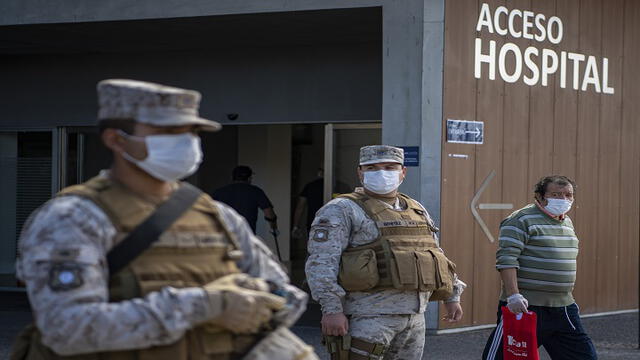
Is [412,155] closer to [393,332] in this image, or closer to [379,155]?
[379,155]

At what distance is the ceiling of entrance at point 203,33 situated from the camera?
12359 mm

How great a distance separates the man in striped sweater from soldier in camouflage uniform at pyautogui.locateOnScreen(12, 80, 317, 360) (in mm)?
3626

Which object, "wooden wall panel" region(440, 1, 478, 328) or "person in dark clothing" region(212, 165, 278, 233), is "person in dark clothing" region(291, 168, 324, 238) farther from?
"wooden wall panel" region(440, 1, 478, 328)

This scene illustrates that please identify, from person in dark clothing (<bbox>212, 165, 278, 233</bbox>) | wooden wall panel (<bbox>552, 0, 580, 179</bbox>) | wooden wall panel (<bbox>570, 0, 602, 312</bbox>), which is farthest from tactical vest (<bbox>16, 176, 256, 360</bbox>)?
wooden wall panel (<bbox>570, 0, 602, 312</bbox>)

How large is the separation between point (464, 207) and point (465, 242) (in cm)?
37

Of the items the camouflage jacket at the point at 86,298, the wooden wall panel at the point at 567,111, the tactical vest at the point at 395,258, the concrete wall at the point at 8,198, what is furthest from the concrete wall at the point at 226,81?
the camouflage jacket at the point at 86,298

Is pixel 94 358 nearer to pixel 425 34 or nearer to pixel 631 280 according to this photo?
pixel 425 34

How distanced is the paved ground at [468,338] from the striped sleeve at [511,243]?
10.4ft

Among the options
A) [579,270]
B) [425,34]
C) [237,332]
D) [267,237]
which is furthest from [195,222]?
[267,237]

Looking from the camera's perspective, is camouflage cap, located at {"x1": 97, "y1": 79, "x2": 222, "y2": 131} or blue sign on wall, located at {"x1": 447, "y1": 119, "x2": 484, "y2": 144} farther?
blue sign on wall, located at {"x1": 447, "y1": 119, "x2": 484, "y2": 144}

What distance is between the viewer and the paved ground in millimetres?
10234

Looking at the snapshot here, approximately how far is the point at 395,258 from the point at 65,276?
3.14 m

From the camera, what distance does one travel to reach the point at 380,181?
628cm

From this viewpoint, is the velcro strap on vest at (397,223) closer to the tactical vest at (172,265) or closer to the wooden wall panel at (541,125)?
the tactical vest at (172,265)
